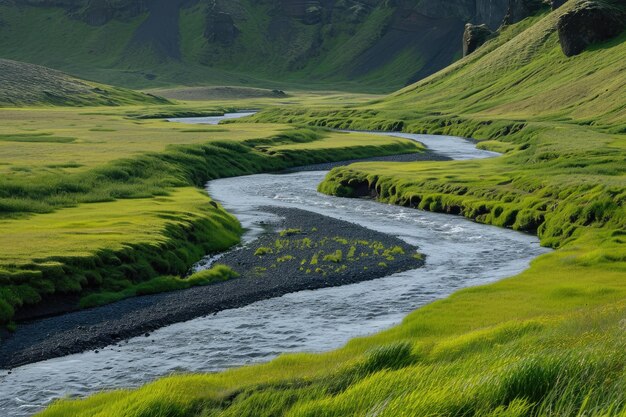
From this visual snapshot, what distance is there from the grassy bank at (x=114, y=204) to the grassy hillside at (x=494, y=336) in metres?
17.4

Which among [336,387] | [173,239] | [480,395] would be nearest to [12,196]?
[173,239]

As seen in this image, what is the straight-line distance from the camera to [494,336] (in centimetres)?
2753

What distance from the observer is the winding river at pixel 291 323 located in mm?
30281

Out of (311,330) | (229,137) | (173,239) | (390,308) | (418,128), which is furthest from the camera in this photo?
(418,128)

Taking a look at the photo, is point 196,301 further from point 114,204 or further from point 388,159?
point 388,159

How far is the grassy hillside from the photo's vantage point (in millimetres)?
14469

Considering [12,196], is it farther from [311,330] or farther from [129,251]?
[311,330]

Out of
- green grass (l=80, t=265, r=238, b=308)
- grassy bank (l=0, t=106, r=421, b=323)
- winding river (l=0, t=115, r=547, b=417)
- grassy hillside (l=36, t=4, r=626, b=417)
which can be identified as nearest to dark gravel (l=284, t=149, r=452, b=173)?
grassy bank (l=0, t=106, r=421, b=323)

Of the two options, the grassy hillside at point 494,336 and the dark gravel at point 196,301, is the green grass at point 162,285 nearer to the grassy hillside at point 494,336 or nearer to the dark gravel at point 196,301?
the dark gravel at point 196,301

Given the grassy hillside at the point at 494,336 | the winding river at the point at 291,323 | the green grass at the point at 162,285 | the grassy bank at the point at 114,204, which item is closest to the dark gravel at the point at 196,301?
the green grass at the point at 162,285

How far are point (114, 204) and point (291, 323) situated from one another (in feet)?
122

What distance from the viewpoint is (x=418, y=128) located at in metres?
185

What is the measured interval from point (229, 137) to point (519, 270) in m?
91.5

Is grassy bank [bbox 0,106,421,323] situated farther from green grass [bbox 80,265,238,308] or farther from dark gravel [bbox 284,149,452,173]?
dark gravel [bbox 284,149,452,173]
